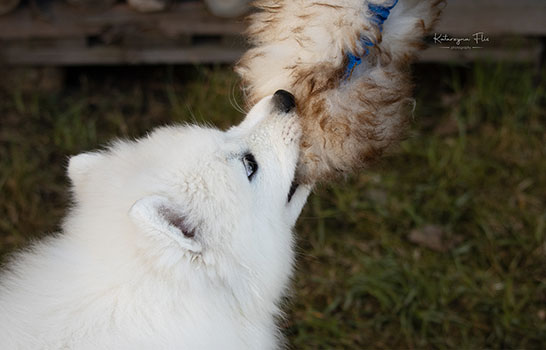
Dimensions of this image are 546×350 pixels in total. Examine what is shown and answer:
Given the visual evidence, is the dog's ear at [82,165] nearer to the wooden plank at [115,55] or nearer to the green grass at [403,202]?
the green grass at [403,202]

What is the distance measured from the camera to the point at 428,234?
3.65 metres

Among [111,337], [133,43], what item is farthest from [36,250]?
[133,43]

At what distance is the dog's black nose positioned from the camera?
2213 mm

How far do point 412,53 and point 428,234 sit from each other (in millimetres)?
1646

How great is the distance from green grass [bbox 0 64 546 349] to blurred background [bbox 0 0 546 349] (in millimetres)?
10

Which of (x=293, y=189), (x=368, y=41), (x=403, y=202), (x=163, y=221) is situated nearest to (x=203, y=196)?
(x=163, y=221)

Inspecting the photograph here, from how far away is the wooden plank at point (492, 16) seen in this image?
3.85m

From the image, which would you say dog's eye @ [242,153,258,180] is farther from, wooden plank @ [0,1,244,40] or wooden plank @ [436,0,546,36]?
wooden plank @ [436,0,546,36]

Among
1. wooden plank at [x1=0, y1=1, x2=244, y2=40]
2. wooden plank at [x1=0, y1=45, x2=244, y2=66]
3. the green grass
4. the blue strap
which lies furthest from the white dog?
wooden plank at [x1=0, y1=45, x2=244, y2=66]

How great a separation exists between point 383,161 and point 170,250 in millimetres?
1603

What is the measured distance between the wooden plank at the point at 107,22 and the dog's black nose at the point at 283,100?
1805 millimetres

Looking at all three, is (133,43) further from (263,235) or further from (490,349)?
(490,349)

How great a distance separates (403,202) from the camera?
12.5 feet

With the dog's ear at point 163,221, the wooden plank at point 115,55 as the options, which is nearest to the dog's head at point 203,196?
the dog's ear at point 163,221
